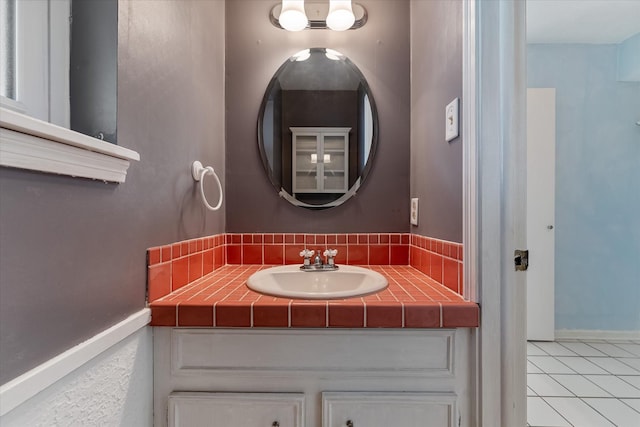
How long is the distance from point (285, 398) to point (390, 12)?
1.55 m

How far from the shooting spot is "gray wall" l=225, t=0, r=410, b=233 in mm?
1363

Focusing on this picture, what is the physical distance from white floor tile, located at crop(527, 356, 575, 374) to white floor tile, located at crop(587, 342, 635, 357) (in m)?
0.47

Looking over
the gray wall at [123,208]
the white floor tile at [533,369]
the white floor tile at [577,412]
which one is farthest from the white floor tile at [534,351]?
the gray wall at [123,208]

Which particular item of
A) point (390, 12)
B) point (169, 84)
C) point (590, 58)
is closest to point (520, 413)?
point (169, 84)

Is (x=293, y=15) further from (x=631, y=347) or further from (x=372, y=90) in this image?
(x=631, y=347)

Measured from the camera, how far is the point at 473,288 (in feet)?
2.58

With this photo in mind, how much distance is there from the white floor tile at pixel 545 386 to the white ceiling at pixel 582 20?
2.27 m

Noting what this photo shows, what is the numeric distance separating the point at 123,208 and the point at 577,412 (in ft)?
6.75

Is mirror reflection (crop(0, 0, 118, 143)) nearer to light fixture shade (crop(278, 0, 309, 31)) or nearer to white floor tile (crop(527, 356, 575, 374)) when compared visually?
light fixture shade (crop(278, 0, 309, 31))

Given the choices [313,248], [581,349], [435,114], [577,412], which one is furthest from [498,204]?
[581,349]

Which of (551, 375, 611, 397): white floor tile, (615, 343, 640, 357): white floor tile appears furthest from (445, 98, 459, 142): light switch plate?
(615, 343, 640, 357): white floor tile

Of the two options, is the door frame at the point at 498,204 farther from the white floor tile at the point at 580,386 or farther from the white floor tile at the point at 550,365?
the white floor tile at the point at 550,365

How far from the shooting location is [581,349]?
215 cm

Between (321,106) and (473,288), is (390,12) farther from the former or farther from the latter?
(473,288)
